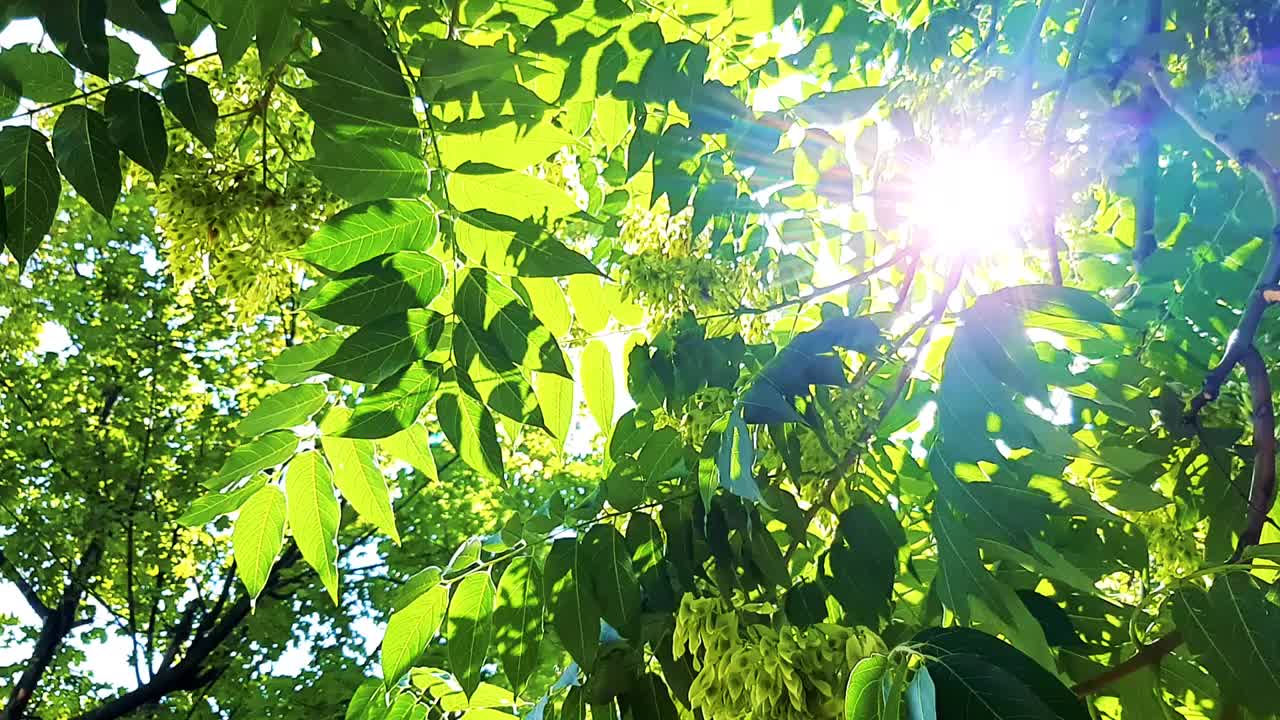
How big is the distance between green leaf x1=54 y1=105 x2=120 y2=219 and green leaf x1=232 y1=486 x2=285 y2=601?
0.64m

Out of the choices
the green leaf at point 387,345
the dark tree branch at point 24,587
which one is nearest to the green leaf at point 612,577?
the green leaf at point 387,345

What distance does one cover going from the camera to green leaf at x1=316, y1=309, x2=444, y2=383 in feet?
4.67

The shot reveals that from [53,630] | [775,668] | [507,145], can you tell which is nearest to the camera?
[775,668]

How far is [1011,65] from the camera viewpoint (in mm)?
2109

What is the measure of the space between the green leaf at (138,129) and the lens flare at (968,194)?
56.4 inches

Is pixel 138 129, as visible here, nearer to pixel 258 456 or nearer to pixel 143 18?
pixel 143 18

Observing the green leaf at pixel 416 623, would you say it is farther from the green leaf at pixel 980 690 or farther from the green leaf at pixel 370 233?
the green leaf at pixel 980 690

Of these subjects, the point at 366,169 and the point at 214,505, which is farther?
the point at 214,505

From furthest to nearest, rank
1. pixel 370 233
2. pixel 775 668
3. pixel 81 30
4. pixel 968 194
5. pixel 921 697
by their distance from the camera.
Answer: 1. pixel 968 194
2. pixel 370 233
3. pixel 81 30
4. pixel 775 668
5. pixel 921 697

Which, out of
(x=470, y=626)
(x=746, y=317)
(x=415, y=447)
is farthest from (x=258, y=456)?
(x=746, y=317)

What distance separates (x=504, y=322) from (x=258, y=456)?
735mm

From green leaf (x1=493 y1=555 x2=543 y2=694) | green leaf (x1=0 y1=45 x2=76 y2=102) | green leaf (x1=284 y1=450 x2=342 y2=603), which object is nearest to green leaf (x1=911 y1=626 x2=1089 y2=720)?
green leaf (x1=493 y1=555 x2=543 y2=694)

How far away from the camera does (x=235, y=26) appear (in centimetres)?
150

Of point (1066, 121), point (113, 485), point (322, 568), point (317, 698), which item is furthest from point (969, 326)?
point (113, 485)
